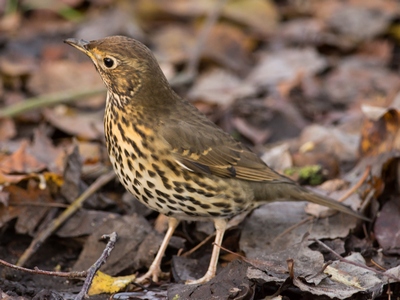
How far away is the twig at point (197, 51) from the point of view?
7.88 m

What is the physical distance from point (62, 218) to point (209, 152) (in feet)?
3.76

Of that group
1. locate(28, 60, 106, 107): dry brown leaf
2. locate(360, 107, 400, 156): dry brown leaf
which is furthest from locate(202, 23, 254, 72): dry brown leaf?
locate(360, 107, 400, 156): dry brown leaf

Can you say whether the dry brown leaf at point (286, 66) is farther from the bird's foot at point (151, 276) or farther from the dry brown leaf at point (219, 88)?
the bird's foot at point (151, 276)

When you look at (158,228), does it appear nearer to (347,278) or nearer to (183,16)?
(347,278)

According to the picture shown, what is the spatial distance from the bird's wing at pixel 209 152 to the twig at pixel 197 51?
2.97m

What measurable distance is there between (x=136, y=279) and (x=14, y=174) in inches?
53.2

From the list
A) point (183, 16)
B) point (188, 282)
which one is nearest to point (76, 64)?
point (183, 16)

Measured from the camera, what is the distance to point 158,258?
4680mm

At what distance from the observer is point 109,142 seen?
4.59 meters

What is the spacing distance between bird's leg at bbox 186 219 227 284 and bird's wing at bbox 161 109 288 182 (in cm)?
32

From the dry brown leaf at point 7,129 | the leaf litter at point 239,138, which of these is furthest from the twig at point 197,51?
the dry brown leaf at point 7,129

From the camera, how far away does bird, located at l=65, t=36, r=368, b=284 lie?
4453 millimetres

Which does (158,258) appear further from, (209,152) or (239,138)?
(239,138)

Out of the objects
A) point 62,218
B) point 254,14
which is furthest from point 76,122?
point 254,14
